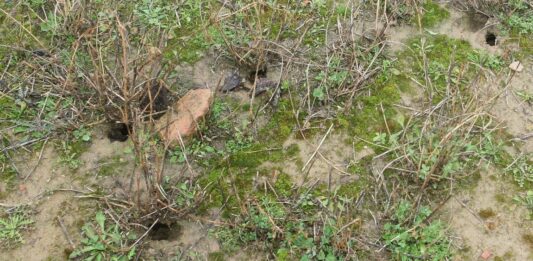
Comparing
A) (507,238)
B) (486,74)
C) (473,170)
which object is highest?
(486,74)

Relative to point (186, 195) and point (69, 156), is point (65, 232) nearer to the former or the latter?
point (69, 156)

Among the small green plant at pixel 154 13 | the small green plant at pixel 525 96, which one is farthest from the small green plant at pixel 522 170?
the small green plant at pixel 154 13

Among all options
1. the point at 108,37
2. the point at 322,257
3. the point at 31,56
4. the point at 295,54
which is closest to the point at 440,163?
the point at 322,257

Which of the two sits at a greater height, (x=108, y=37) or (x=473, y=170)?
(x=108, y=37)

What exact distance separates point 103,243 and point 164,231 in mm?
309

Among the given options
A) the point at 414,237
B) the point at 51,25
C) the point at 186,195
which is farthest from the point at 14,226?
the point at 414,237

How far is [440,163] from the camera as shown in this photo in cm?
284

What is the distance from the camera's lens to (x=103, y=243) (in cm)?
258

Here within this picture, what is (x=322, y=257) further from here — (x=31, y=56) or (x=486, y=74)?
(x=31, y=56)

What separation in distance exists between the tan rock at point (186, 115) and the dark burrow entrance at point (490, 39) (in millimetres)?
1814

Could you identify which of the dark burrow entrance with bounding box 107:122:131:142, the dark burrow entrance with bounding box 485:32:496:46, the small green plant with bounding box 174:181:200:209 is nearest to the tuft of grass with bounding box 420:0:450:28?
the dark burrow entrance with bounding box 485:32:496:46

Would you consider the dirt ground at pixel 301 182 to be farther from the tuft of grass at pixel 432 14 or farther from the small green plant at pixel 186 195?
the tuft of grass at pixel 432 14

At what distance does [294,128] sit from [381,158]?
0.50 meters

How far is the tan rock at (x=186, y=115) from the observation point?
2969 millimetres
